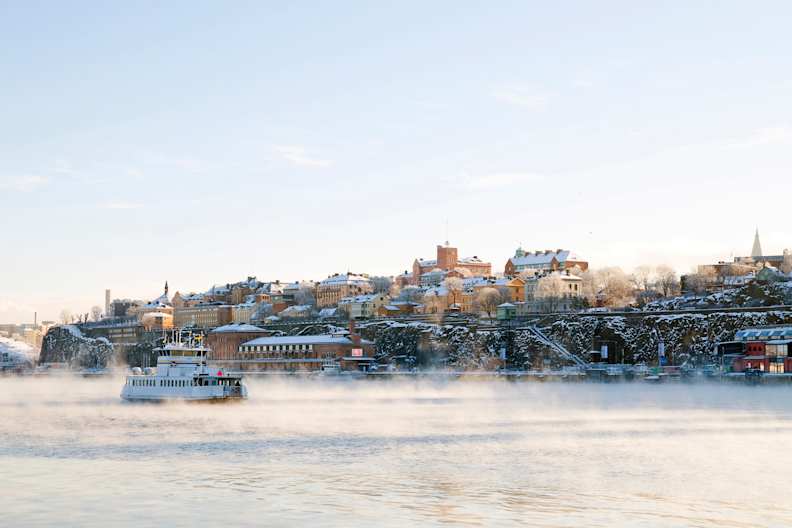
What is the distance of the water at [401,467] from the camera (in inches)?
1230

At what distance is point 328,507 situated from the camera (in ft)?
106

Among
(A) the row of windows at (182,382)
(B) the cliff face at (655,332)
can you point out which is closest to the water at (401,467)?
(A) the row of windows at (182,382)

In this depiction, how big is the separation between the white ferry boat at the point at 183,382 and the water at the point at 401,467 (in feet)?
31.2

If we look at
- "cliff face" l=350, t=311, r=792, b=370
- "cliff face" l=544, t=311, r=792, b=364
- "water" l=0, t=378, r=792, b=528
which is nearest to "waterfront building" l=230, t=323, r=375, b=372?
"cliff face" l=350, t=311, r=792, b=370

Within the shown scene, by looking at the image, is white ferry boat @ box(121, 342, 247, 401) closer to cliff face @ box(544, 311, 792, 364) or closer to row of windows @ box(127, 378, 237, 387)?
row of windows @ box(127, 378, 237, 387)

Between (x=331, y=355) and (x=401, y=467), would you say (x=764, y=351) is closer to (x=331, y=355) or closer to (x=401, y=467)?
(x=331, y=355)

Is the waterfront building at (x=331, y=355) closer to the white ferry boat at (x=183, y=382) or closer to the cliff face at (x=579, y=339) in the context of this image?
the cliff face at (x=579, y=339)

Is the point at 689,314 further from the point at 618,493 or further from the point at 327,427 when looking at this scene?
the point at 618,493

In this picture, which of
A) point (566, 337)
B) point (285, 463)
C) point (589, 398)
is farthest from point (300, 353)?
point (285, 463)

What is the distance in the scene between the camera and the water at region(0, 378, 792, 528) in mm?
31250

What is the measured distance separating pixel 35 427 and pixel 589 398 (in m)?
51.2

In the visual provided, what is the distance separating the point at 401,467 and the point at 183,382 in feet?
160

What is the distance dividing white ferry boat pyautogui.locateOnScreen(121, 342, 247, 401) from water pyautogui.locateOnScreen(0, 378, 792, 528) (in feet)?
31.2

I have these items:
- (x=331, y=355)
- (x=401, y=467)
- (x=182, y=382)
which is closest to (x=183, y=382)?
(x=182, y=382)
